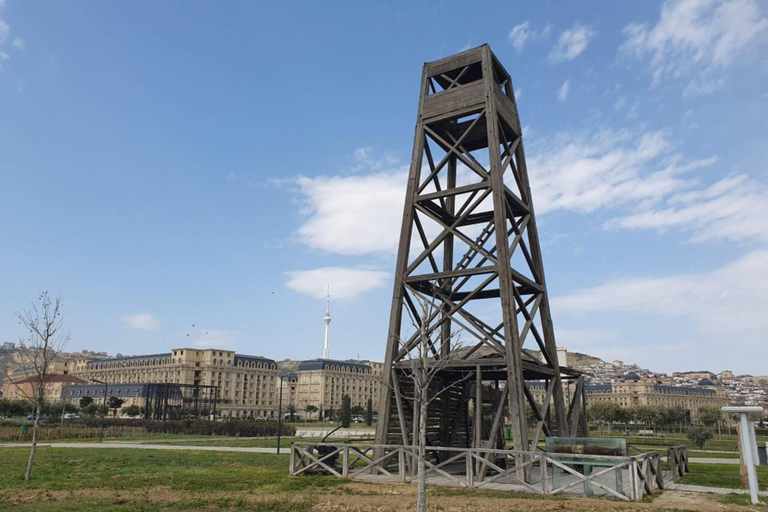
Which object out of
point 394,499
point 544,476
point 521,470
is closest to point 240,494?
point 394,499

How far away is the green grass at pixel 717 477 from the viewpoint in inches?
776

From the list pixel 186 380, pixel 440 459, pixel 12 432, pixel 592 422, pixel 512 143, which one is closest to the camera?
pixel 440 459

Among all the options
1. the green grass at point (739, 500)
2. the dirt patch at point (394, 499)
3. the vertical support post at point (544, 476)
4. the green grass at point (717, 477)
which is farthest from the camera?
the green grass at point (717, 477)

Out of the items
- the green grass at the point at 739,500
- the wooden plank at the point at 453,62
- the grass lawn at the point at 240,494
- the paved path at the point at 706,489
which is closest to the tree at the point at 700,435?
the grass lawn at the point at 240,494

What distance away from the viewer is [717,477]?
21906 mm

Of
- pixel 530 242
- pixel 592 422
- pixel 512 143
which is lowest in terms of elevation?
pixel 592 422

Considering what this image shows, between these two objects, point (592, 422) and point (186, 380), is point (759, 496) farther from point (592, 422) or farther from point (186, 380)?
point (186, 380)

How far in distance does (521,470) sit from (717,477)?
8.87 m

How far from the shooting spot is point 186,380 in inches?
7333

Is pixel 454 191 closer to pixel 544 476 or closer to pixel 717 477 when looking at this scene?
pixel 544 476

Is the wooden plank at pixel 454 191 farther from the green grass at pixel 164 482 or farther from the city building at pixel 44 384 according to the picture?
the city building at pixel 44 384

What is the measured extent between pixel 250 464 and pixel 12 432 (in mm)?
33620

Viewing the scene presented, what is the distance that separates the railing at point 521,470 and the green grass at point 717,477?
1.19m

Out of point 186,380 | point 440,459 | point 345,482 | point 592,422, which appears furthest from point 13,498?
point 186,380
